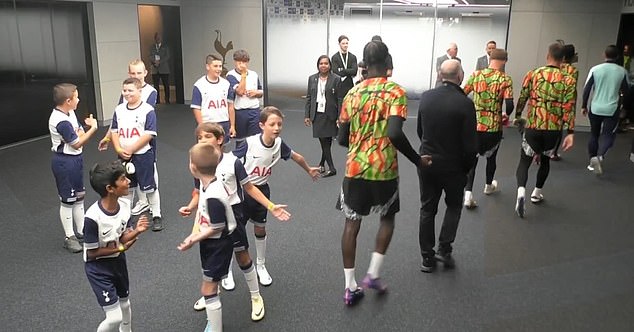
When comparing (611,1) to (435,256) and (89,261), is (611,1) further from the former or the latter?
(89,261)

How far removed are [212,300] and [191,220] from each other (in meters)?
2.27

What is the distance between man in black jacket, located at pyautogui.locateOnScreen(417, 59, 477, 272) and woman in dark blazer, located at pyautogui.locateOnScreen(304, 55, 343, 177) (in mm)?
2646

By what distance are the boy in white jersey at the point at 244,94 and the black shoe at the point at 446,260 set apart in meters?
2.54

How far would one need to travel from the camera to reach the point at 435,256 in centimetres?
421

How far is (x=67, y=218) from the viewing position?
4.30m

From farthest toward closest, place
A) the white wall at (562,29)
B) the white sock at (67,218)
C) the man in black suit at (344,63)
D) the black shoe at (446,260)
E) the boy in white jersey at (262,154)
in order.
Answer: the white wall at (562,29) → the man in black suit at (344,63) → the white sock at (67,218) → the black shoe at (446,260) → the boy in white jersey at (262,154)

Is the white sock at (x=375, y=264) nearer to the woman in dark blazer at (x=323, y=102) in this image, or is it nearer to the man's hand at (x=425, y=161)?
the man's hand at (x=425, y=161)

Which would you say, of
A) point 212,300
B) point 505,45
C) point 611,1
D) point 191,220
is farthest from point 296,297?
point 611,1

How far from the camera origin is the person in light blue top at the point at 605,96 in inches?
250

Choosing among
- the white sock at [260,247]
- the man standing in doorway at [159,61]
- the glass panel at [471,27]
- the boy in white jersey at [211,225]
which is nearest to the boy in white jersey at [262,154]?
the white sock at [260,247]

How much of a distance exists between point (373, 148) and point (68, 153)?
2.54 metres

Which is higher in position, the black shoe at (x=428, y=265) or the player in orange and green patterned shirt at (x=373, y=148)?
the player in orange and green patterned shirt at (x=373, y=148)

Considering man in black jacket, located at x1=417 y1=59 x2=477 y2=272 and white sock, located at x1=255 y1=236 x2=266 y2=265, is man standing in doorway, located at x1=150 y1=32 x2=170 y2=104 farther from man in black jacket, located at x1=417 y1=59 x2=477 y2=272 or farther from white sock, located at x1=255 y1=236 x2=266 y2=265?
man in black jacket, located at x1=417 y1=59 x2=477 y2=272

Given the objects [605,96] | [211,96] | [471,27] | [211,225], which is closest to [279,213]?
[211,225]
